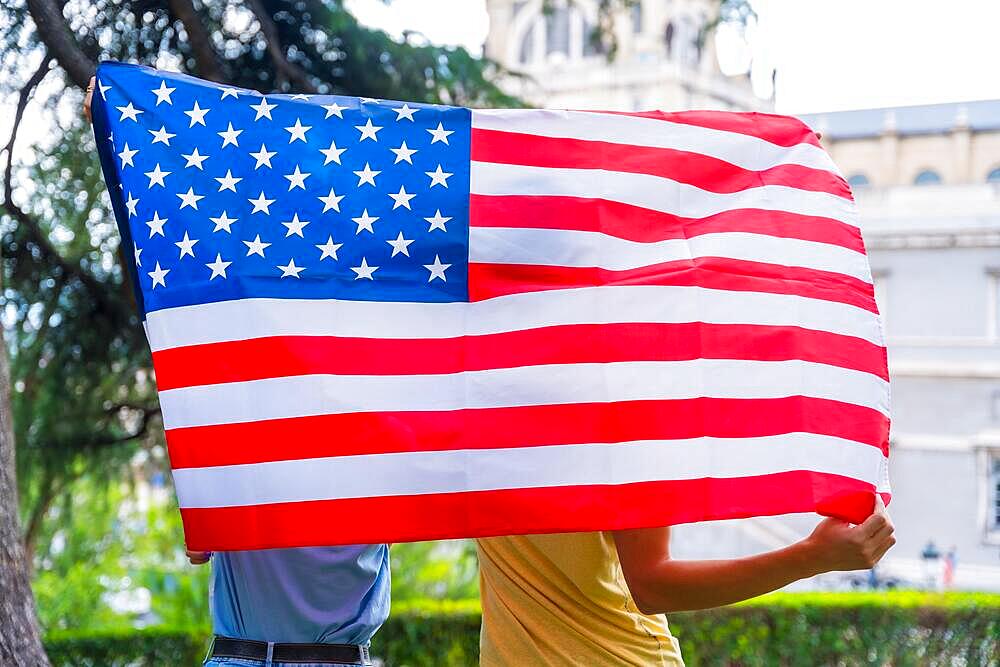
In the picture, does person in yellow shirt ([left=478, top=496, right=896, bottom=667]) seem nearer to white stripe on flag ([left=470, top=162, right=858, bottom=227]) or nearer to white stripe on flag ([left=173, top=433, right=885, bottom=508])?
white stripe on flag ([left=173, top=433, right=885, bottom=508])

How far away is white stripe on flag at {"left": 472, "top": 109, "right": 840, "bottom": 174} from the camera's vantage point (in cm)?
231

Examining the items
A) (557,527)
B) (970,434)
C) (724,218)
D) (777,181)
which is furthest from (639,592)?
(970,434)

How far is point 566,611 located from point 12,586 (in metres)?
1.68

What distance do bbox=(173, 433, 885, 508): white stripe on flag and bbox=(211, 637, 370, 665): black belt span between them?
0.34 metres

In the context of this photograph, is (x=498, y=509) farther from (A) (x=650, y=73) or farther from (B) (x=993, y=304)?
(A) (x=650, y=73)

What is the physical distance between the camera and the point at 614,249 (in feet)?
7.23

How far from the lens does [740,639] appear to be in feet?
20.2

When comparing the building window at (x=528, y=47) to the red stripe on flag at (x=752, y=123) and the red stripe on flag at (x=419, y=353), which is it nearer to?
the red stripe on flag at (x=752, y=123)

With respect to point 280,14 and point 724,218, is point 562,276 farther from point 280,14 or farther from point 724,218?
point 280,14

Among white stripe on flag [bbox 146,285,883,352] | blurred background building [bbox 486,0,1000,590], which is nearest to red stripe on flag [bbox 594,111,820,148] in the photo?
white stripe on flag [bbox 146,285,883,352]

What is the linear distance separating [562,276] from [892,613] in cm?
496

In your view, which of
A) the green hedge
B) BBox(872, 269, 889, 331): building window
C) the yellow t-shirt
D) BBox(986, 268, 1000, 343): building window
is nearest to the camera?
the yellow t-shirt

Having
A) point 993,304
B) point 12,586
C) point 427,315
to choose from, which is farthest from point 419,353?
point 993,304

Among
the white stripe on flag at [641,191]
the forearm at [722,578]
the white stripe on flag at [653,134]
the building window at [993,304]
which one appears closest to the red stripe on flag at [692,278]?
the white stripe on flag at [641,191]
